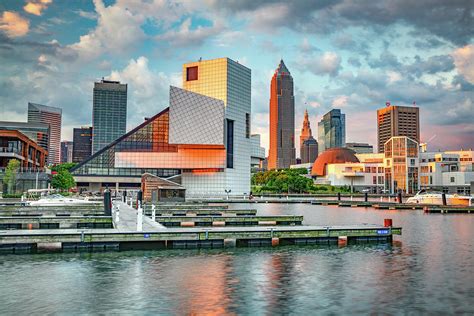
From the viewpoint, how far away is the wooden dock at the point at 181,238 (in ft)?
91.4

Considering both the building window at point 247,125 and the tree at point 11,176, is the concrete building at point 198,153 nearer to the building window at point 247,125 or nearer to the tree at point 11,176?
the building window at point 247,125

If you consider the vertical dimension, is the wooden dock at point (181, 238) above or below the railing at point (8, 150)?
below

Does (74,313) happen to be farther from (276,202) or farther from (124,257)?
(276,202)

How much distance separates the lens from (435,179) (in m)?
158

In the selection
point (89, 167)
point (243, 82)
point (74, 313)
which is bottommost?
point (74, 313)

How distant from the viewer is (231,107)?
152750 mm

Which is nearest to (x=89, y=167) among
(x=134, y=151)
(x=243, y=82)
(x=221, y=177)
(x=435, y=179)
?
(x=134, y=151)

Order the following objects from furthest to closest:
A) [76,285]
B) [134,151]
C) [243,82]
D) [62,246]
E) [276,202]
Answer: [243,82], [134,151], [276,202], [62,246], [76,285]

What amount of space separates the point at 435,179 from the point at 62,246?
152129 millimetres

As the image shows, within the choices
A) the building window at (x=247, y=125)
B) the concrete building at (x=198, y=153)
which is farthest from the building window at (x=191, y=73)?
the building window at (x=247, y=125)

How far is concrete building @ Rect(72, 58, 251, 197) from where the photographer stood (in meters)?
143

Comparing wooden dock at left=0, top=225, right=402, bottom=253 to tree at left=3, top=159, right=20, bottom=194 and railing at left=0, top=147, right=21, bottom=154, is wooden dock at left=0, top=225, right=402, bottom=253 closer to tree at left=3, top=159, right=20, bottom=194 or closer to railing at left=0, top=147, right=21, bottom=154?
tree at left=3, top=159, right=20, bottom=194

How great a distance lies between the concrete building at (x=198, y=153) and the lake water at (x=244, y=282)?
113m

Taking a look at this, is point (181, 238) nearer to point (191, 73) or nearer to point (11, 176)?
point (11, 176)
